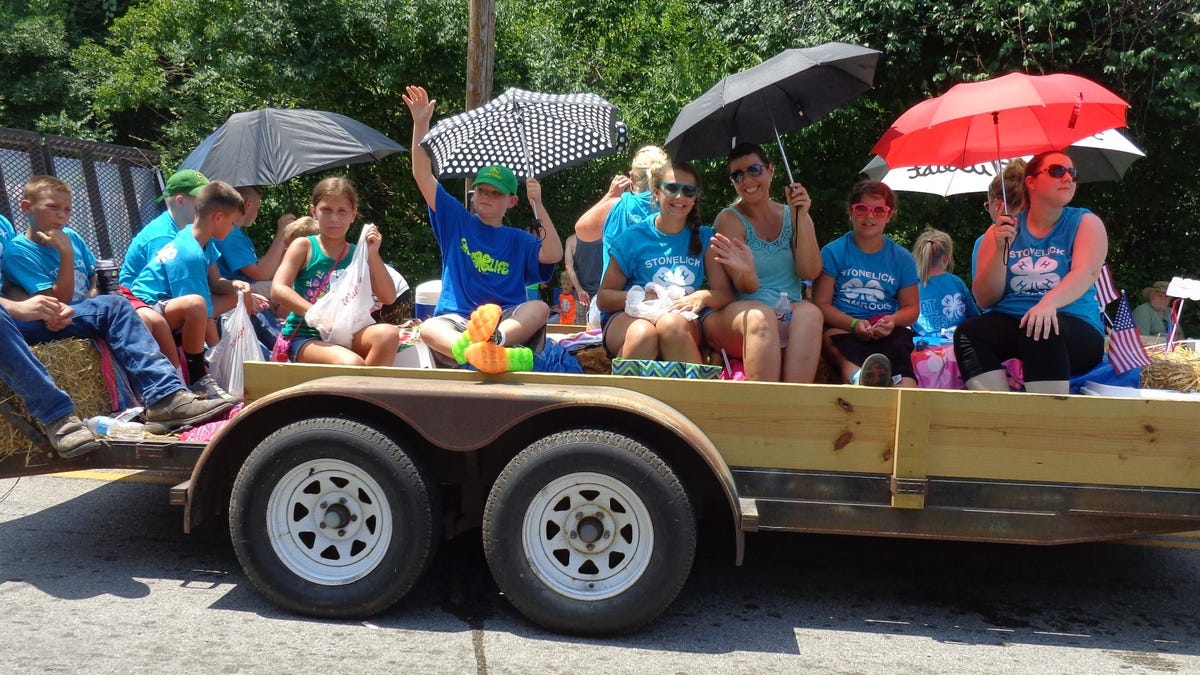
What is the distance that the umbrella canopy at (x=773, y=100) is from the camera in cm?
518

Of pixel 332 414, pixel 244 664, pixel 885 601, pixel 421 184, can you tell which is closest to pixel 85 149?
pixel 421 184

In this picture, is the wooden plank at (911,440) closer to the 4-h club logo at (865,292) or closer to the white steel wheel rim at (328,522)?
the 4-h club logo at (865,292)

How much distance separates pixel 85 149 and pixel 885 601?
5467 millimetres

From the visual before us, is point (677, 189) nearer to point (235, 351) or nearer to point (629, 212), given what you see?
point (629, 212)

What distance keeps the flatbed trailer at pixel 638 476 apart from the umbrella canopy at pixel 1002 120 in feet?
4.60

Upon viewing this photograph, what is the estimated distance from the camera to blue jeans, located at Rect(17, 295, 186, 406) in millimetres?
4695

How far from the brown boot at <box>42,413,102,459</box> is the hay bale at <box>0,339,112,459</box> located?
0.17 meters

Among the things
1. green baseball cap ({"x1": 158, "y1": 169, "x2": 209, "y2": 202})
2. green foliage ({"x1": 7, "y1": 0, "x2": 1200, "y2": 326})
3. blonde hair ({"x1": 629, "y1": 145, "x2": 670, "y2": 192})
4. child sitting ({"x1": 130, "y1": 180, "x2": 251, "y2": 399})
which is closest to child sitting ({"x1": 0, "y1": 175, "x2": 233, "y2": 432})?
child sitting ({"x1": 130, "y1": 180, "x2": 251, "y2": 399})

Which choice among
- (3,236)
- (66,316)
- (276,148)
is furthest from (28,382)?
(276,148)

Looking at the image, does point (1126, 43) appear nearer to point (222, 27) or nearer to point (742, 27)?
point (742, 27)

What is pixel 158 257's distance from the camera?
5387 mm

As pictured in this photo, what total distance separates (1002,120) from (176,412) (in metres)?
4.00

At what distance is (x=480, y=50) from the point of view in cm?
979

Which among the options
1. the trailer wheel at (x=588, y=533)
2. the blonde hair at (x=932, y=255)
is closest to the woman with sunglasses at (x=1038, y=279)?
the blonde hair at (x=932, y=255)
